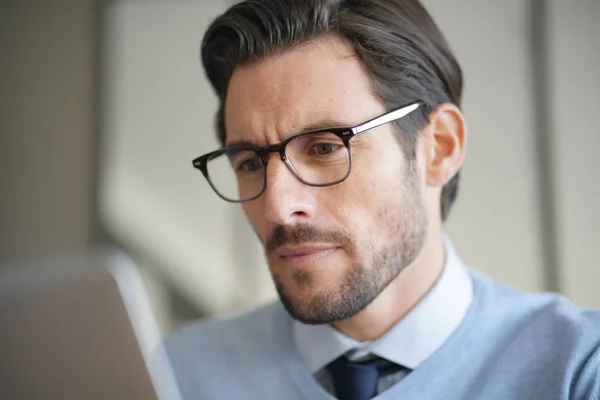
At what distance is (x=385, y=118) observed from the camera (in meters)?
1.03

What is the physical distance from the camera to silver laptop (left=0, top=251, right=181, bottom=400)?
1.56ft

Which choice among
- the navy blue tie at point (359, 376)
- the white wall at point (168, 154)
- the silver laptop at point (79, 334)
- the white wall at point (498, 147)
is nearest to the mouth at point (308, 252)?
the navy blue tie at point (359, 376)

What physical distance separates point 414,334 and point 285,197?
0.36m

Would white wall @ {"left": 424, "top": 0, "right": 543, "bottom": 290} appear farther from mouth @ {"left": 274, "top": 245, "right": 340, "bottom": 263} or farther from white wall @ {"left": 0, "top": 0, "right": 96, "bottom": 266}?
white wall @ {"left": 0, "top": 0, "right": 96, "bottom": 266}

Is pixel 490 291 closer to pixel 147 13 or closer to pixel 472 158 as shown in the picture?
pixel 472 158

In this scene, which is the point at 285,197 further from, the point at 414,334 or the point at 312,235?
the point at 414,334

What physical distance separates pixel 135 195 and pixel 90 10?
885 mm

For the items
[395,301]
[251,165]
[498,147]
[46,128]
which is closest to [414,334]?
[395,301]

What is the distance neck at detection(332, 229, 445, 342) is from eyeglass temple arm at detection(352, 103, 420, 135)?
265 millimetres

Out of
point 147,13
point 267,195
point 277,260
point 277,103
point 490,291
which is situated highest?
point 147,13

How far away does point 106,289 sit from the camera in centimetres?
48

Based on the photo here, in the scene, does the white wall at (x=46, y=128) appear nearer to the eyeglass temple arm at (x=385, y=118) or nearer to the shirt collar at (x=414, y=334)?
the shirt collar at (x=414, y=334)

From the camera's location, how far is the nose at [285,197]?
0.96 meters

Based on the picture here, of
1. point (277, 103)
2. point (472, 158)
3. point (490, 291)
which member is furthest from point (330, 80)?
point (472, 158)
